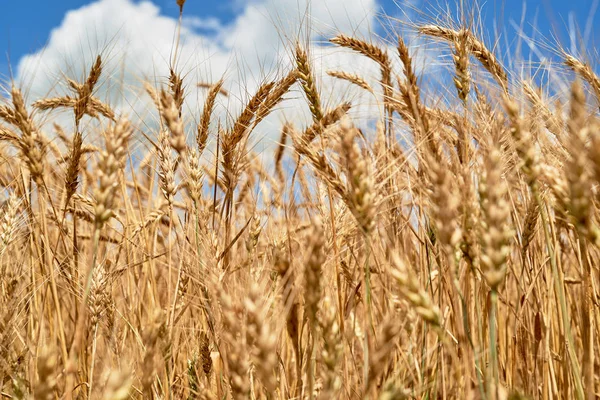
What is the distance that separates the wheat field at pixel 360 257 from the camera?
838 millimetres

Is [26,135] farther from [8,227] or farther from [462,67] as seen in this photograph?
[462,67]

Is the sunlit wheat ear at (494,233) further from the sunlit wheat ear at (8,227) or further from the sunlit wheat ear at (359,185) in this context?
the sunlit wheat ear at (8,227)

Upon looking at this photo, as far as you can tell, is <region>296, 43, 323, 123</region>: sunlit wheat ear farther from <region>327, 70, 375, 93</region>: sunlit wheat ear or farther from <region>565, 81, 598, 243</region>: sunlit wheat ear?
<region>565, 81, 598, 243</region>: sunlit wheat ear

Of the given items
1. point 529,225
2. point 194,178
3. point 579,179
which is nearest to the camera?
point 579,179

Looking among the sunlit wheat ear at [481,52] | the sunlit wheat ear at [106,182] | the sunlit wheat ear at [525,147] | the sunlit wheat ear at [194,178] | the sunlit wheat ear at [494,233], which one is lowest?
the sunlit wheat ear at [494,233]

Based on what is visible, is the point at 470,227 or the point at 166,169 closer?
the point at 470,227

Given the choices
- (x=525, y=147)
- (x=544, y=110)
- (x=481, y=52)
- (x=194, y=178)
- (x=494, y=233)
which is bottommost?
(x=494, y=233)

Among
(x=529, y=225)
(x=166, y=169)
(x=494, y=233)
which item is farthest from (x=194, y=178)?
(x=494, y=233)

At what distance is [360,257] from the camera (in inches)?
91.3

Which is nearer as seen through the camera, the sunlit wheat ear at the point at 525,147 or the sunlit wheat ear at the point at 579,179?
the sunlit wheat ear at the point at 579,179

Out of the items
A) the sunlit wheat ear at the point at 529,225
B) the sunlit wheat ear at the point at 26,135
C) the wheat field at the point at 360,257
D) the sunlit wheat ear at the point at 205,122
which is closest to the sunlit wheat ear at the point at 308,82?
the wheat field at the point at 360,257

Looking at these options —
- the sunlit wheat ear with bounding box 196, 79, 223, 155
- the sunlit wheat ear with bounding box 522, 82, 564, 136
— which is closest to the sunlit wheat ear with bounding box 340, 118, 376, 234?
the sunlit wheat ear with bounding box 522, 82, 564, 136

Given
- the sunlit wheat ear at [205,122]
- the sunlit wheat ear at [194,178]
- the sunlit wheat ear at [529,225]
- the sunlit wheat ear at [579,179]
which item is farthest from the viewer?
the sunlit wheat ear at [205,122]

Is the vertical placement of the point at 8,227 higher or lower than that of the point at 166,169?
lower
